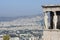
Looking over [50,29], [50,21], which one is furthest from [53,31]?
A: [50,21]

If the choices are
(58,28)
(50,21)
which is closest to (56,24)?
(58,28)

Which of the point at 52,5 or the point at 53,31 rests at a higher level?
the point at 52,5

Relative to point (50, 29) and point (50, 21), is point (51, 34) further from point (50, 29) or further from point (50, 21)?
point (50, 21)

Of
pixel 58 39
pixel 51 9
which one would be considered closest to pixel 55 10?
pixel 51 9

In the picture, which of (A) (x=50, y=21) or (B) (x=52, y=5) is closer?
(B) (x=52, y=5)

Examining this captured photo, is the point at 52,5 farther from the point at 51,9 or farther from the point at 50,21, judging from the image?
the point at 50,21

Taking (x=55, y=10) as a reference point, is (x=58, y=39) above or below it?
below

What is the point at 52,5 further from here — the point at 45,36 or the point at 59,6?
the point at 45,36
